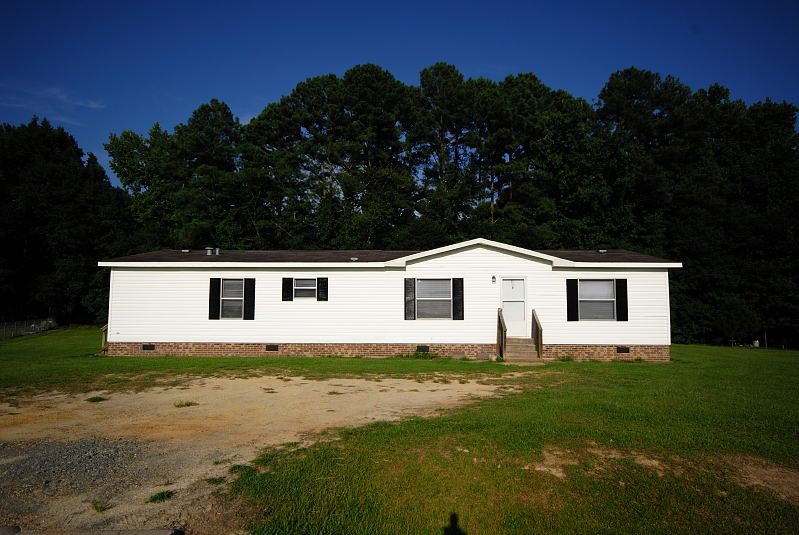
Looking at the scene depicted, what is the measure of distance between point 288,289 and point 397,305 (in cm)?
368

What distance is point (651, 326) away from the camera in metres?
14.9

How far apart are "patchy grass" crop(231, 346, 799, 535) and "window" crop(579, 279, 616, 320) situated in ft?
24.0

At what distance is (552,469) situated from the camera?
Result: 15.7 feet

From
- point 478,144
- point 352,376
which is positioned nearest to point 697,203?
point 478,144

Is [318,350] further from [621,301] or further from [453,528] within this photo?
[453,528]

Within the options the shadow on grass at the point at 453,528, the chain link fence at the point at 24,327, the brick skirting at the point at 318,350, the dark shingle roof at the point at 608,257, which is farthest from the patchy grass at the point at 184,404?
the chain link fence at the point at 24,327

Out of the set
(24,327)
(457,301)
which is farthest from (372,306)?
(24,327)

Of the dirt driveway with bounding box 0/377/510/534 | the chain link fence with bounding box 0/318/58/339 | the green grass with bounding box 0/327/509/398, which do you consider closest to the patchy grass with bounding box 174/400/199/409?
the dirt driveway with bounding box 0/377/510/534

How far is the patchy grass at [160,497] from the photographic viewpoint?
411cm

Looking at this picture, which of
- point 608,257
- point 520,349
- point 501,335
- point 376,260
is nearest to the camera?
point 501,335

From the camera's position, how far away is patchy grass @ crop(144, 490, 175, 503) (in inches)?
162

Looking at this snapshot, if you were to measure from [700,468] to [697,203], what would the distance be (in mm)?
28865

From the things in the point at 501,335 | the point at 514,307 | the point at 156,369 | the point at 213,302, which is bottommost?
the point at 156,369

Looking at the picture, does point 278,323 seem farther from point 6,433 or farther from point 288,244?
point 288,244
